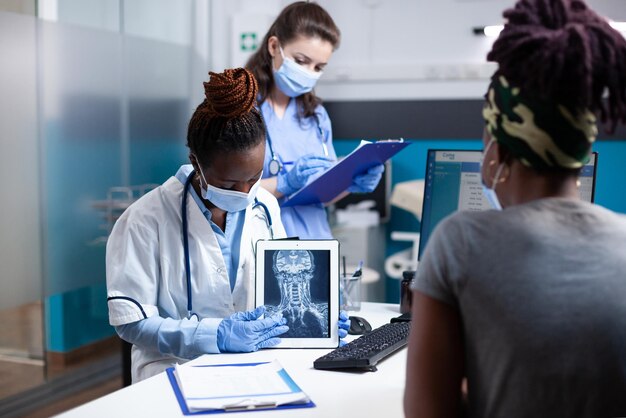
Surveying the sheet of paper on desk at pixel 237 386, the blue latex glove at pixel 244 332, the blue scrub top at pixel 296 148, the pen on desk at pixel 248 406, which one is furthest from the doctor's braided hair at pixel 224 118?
the blue scrub top at pixel 296 148

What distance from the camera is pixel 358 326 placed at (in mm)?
1775

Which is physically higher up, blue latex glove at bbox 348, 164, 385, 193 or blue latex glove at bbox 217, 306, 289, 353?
blue latex glove at bbox 348, 164, 385, 193

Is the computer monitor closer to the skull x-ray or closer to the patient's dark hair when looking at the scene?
the skull x-ray

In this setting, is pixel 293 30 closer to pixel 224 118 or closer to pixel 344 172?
pixel 344 172

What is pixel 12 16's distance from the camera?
9.21 ft

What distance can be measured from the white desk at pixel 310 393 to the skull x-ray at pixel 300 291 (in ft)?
0.18

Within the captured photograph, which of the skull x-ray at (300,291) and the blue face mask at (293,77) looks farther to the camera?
the blue face mask at (293,77)

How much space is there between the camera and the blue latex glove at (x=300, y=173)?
239cm

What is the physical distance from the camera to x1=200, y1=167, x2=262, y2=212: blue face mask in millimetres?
1632

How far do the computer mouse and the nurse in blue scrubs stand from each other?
67 centimetres

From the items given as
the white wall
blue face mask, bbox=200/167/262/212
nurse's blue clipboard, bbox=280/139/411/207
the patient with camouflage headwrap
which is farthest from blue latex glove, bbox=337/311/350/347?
the white wall

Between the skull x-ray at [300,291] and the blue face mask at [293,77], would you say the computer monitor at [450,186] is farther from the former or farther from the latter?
the blue face mask at [293,77]

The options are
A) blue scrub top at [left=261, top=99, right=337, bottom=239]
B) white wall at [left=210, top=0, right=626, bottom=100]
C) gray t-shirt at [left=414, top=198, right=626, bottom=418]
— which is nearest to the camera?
gray t-shirt at [left=414, top=198, right=626, bottom=418]

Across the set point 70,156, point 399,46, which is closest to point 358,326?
point 70,156
